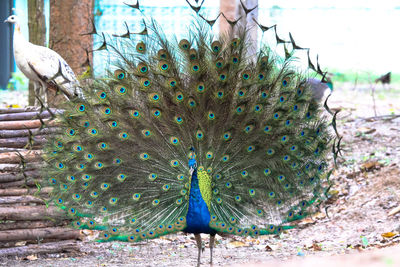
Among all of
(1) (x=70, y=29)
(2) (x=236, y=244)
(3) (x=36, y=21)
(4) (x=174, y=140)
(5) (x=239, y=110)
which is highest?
(3) (x=36, y=21)

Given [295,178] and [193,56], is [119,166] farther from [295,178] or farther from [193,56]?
[295,178]

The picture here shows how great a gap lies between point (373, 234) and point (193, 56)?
8.70 ft

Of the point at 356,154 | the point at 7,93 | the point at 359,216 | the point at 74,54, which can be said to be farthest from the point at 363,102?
the point at 7,93

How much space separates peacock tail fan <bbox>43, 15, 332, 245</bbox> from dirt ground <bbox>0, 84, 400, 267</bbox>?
2.19ft

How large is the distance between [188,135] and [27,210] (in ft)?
6.45

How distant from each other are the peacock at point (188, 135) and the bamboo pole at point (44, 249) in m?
0.91

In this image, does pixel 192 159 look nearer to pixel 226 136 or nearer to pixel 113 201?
pixel 226 136

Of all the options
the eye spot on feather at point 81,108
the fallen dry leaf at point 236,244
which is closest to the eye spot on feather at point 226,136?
the eye spot on feather at point 81,108

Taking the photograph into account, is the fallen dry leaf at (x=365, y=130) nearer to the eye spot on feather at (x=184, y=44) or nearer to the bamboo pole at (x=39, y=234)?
the eye spot on feather at (x=184, y=44)

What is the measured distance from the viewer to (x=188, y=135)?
541cm

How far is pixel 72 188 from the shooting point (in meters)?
5.45

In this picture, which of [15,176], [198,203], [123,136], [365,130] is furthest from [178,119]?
[365,130]

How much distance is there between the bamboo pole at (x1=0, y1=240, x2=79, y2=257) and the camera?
237 inches

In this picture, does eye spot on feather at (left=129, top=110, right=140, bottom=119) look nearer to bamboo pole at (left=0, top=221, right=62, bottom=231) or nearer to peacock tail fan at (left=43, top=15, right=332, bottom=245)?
peacock tail fan at (left=43, top=15, right=332, bottom=245)
